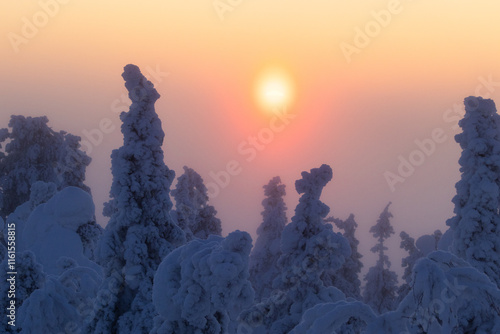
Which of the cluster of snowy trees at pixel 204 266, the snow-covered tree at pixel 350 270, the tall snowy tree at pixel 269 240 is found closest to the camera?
the cluster of snowy trees at pixel 204 266

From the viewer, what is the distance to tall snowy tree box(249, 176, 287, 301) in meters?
38.6

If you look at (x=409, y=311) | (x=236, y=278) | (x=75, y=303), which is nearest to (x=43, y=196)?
(x=75, y=303)

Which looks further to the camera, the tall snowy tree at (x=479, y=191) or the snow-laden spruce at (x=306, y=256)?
the tall snowy tree at (x=479, y=191)

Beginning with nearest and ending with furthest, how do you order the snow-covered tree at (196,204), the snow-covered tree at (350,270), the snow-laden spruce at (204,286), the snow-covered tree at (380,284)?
1. the snow-laden spruce at (204,286)
2. the snow-covered tree at (350,270)
3. the snow-covered tree at (196,204)
4. the snow-covered tree at (380,284)

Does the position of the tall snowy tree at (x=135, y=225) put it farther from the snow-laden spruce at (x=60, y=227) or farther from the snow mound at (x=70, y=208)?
the snow mound at (x=70, y=208)

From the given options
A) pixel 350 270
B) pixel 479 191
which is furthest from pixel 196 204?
pixel 479 191

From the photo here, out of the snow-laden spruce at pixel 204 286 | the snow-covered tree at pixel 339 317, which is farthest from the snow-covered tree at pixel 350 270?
the snow-covered tree at pixel 339 317

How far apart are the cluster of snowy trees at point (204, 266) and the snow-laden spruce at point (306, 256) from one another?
4 centimetres

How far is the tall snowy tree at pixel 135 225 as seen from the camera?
17.2m

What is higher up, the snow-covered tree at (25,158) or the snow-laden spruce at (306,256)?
the snow-covered tree at (25,158)

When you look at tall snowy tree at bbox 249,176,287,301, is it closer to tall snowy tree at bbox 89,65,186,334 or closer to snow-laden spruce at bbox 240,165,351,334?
snow-laden spruce at bbox 240,165,351,334

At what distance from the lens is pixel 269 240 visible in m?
39.3

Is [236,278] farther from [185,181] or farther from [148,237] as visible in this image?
[185,181]

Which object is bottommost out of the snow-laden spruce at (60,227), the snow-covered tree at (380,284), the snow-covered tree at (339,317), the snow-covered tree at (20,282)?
the snow-covered tree at (380,284)
